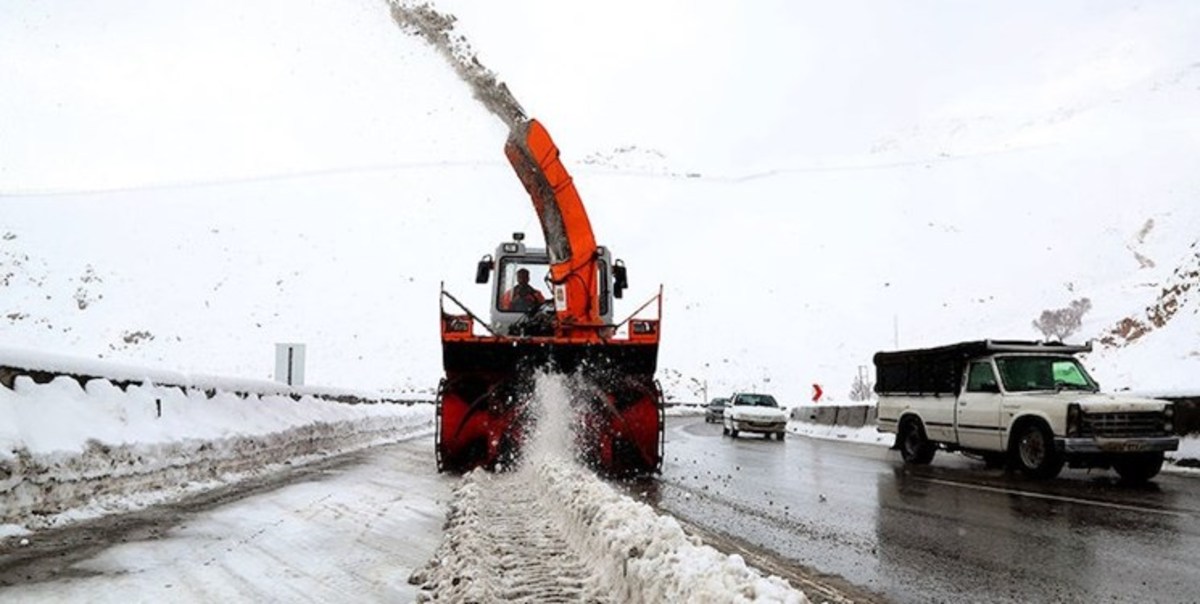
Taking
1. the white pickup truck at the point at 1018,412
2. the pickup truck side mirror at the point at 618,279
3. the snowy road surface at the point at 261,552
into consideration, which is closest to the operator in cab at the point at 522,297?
the pickup truck side mirror at the point at 618,279

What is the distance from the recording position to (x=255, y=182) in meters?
95.0

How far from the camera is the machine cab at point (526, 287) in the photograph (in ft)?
47.0

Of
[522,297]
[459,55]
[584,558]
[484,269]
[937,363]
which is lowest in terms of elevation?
[584,558]

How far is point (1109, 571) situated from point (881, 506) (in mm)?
3780

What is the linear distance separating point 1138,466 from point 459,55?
36.3ft

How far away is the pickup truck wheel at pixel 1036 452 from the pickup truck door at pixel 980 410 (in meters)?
0.33

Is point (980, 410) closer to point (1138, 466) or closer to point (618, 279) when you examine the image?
point (1138, 466)

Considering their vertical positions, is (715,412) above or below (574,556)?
below

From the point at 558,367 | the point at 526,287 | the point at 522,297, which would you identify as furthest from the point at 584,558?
the point at 526,287

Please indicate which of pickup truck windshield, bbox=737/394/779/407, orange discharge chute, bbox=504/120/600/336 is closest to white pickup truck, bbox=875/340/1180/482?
orange discharge chute, bbox=504/120/600/336

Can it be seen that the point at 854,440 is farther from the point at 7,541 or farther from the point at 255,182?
the point at 255,182

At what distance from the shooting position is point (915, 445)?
17109 mm

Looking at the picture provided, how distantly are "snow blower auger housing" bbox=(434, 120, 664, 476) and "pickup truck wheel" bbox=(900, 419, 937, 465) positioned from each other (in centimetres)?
620

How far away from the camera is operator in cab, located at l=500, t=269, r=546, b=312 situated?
592 inches
